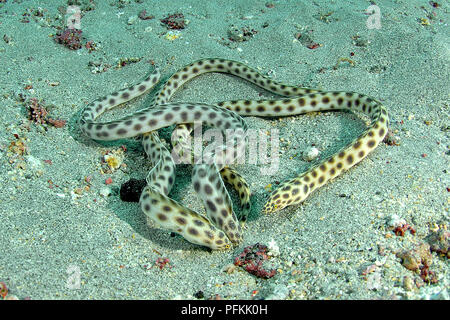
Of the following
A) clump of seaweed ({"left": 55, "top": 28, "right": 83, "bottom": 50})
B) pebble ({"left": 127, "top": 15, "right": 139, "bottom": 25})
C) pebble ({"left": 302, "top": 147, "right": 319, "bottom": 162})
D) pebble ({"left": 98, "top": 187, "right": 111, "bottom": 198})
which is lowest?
pebble ({"left": 98, "top": 187, "right": 111, "bottom": 198})

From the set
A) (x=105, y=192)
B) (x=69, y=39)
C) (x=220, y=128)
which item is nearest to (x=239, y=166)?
(x=220, y=128)

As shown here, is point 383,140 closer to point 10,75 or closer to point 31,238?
point 31,238

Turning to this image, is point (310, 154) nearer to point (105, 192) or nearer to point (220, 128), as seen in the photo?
point (220, 128)

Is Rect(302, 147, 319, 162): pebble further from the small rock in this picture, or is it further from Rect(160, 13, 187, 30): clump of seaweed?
Rect(160, 13, 187, 30): clump of seaweed

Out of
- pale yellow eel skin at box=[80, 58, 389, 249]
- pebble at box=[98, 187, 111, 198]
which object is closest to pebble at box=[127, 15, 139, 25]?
pale yellow eel skin at box=[80, 58, 389, 249]

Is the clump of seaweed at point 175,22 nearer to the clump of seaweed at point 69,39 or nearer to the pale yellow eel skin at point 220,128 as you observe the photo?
the pale yellow eel skin at point 220,128

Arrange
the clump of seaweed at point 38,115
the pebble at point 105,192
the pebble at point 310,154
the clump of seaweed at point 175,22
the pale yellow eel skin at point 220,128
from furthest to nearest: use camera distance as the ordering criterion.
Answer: the clump of seaweed at point 175,22
the clump of seaweed at point 38,115
the pebble at point 310,154
the pebble at point 105,192
the pale yellow eel skin at point 220,128

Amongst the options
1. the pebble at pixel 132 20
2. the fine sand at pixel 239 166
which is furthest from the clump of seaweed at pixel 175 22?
the pebble at pixel 132 20
